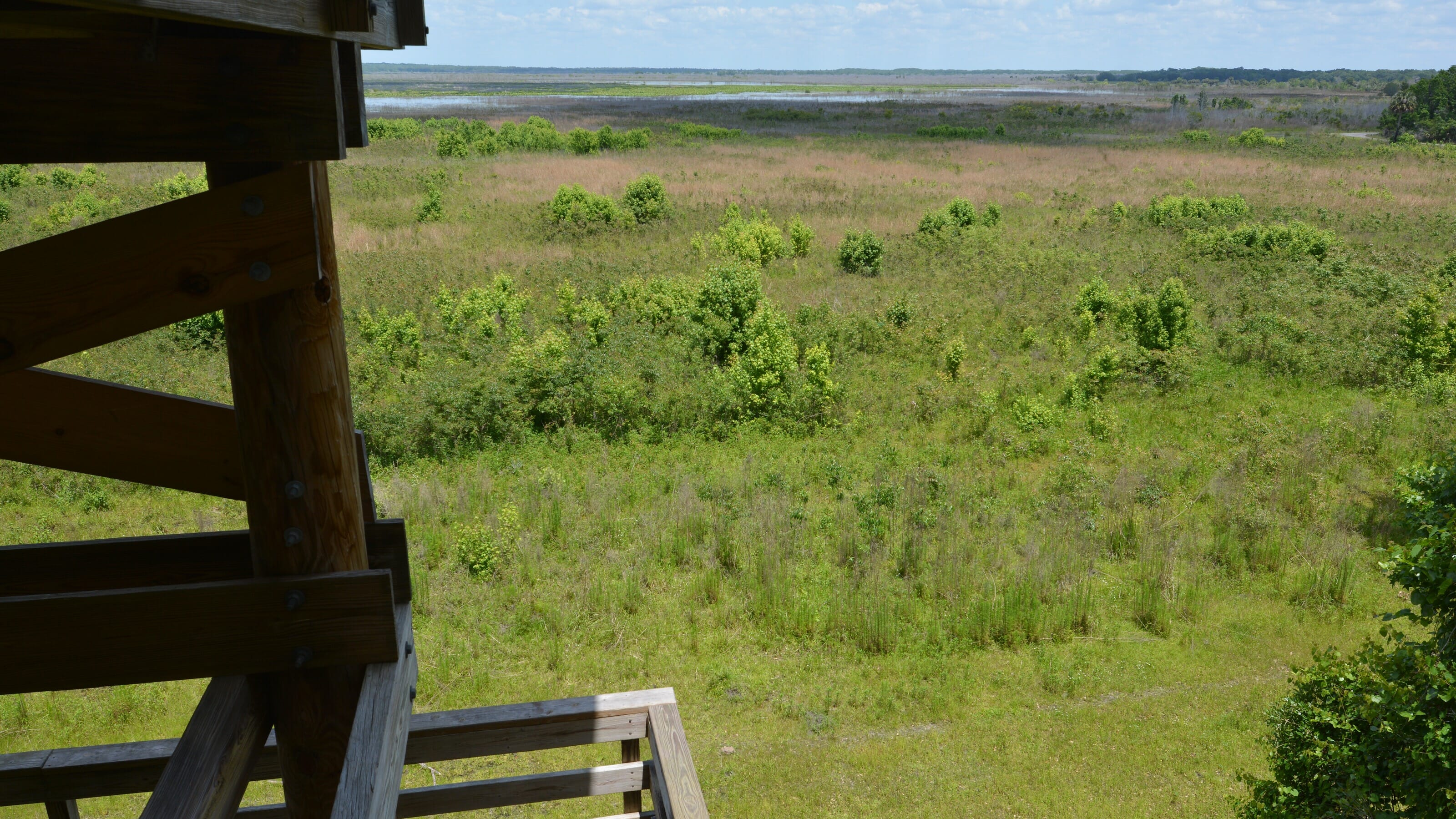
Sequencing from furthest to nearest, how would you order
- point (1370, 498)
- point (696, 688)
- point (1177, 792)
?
point (1370, 498) < point (696, 688) < point (1177, 792)

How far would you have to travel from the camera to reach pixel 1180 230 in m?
25.2

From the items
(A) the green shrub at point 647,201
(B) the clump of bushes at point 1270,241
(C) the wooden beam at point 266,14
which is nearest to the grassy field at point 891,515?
(B) the clump of bushes at point 1270,241

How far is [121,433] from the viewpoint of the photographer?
222cm

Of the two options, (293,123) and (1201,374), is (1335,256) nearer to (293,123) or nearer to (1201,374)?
(1201,374)

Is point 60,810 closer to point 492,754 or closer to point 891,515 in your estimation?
point 492,754

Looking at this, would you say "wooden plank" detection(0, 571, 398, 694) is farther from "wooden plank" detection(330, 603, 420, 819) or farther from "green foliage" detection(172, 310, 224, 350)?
"green foliage" detection(172, 310, 224, 350)

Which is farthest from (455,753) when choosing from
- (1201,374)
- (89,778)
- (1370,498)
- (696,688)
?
(1201,374)

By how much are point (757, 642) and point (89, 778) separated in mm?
5879

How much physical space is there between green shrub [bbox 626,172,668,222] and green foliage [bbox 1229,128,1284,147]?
35195 mm

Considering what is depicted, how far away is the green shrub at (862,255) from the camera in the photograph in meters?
21.4

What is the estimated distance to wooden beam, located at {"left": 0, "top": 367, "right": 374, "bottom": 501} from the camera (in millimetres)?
2162

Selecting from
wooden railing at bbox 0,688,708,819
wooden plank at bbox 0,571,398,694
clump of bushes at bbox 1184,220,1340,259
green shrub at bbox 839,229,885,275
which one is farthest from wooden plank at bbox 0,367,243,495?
clump of bushes at bbox 1184,220,1340,259

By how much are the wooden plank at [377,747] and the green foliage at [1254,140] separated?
53.9 m

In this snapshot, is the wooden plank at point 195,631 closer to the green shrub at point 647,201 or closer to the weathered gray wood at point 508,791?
the weathered gray wood at point 508,791
